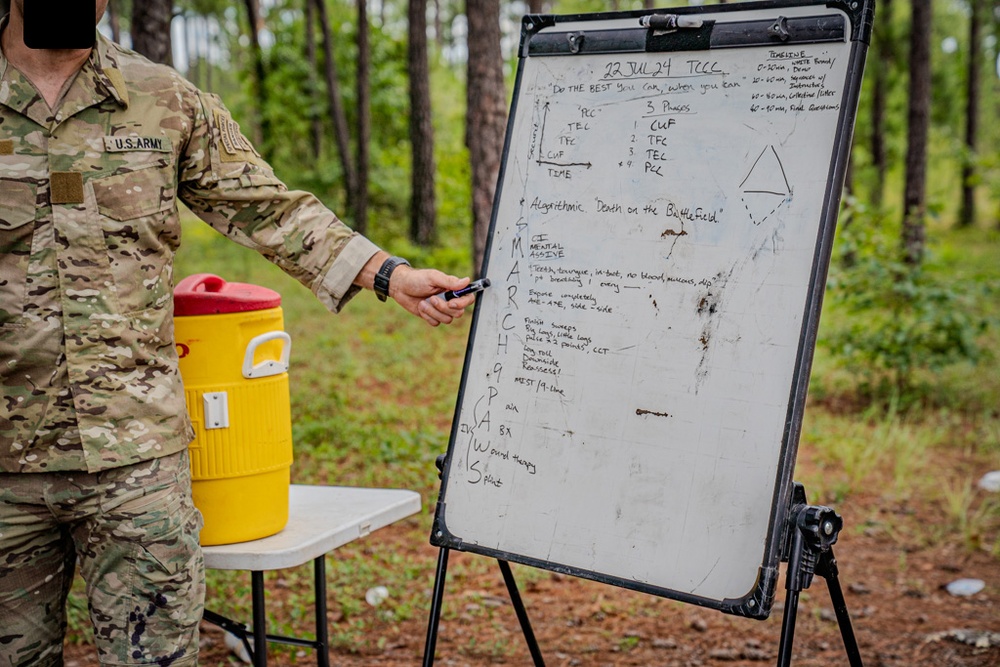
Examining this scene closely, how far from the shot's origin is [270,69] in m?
18.5

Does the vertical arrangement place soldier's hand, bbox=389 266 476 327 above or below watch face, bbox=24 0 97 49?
below

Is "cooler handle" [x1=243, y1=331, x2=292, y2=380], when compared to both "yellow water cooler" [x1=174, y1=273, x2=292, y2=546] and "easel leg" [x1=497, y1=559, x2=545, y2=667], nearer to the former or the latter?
"yellow water cooler" [x1=174, y1=273, x2=292, y2=546]

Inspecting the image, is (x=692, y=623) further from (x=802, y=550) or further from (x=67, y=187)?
(x=67, y=187)

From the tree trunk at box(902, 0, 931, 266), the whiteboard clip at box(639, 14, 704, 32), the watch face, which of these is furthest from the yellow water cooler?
the tree trunk at box(902, 0, 931, 266)

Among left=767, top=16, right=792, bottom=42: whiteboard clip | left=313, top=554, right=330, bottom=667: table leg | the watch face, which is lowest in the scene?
Answer: left=313, top=554, right=330, bottom=667: table leg

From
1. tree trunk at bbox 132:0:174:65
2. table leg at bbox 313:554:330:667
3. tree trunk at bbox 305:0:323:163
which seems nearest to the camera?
table leg at bbox 313:554:330:667

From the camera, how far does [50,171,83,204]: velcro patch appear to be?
1.94 m

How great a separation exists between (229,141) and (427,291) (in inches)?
23.7

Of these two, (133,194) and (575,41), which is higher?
(575,41)

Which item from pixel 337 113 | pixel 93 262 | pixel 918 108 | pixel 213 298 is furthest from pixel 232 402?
pixel 337 113

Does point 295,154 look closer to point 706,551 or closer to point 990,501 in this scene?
point 990,501

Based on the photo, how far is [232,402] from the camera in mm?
2291

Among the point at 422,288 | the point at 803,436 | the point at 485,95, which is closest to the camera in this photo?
the point at 422,288

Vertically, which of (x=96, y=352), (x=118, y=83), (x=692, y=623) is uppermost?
(x=118, y=83)
